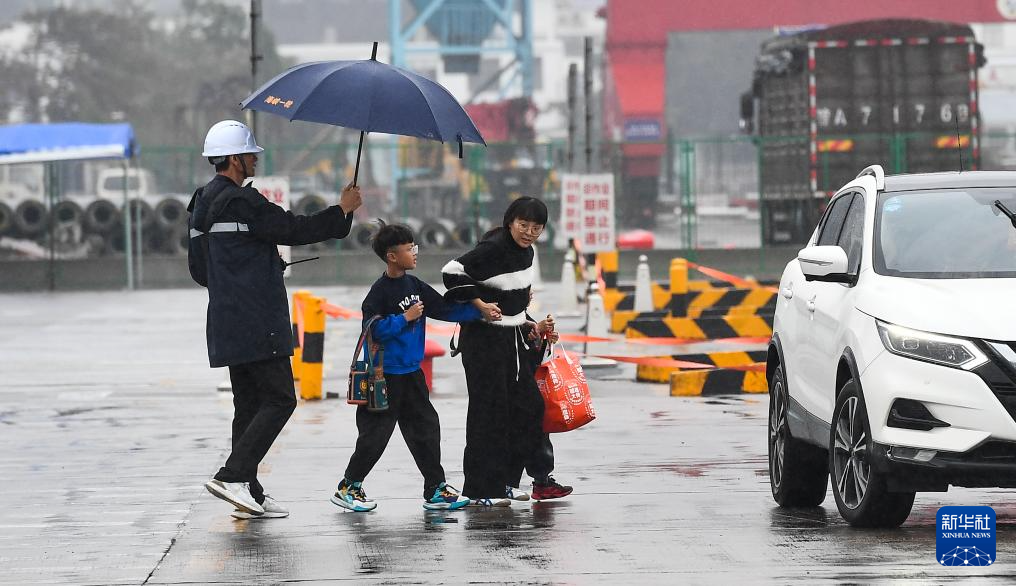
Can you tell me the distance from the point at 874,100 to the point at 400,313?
2614 centimetres

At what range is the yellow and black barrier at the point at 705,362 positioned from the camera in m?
15.9

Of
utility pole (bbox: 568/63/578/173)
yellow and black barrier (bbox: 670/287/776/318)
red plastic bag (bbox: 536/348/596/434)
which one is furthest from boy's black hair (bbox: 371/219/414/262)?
utility pole (bbox: 568/63/578/173)

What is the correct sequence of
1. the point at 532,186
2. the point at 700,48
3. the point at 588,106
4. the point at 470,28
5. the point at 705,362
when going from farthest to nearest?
the point at 470,28 → the point at 700,48 → the point at 532,186 → the point at 588,106 → the point at 705,362

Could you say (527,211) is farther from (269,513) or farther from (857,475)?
(857,475)

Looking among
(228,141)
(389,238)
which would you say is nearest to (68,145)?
(228,141)

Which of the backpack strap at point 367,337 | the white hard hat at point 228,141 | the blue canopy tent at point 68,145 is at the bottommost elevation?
Answer: the backpack strap at point 367,337

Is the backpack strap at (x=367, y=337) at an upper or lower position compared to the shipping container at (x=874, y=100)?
lower

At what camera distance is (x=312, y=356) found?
15.0m

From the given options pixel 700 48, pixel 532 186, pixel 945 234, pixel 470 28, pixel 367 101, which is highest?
pixel 470 28

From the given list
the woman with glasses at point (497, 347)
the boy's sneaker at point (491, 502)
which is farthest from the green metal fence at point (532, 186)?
the boy's sneaker at point (491, 502)

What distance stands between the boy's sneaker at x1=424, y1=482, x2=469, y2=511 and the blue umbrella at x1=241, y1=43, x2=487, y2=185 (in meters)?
1.59

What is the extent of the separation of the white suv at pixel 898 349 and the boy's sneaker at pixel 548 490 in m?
1.06

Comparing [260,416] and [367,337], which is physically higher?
[367,337]

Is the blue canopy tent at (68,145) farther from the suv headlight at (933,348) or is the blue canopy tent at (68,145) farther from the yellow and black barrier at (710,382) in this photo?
the suv headlight at (933,348)
